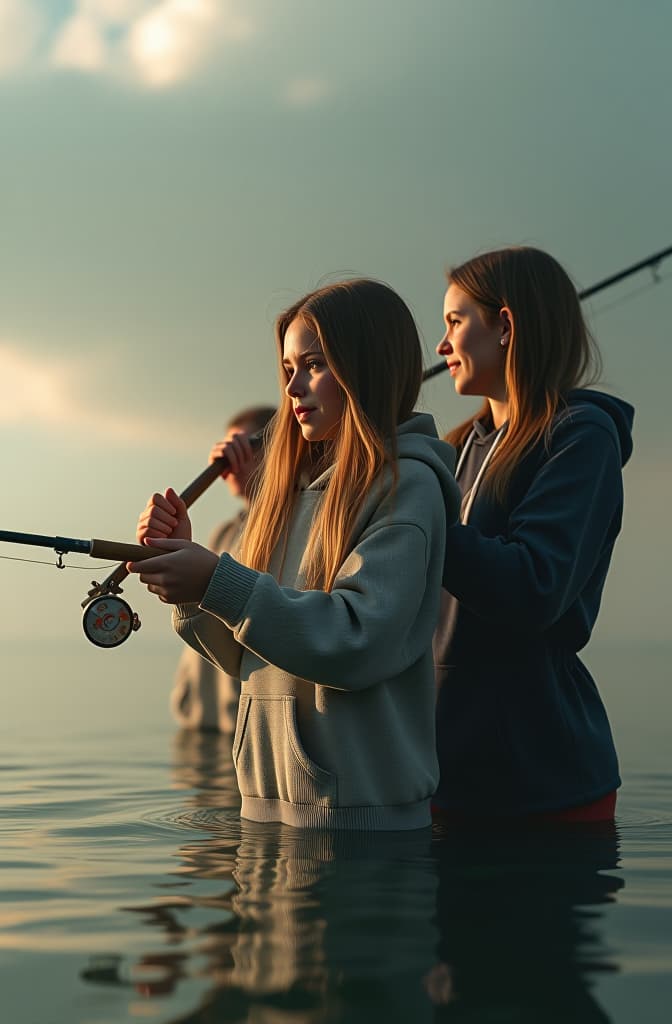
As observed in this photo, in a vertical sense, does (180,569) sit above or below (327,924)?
above

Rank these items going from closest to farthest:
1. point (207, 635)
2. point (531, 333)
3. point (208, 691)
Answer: point (207, 635), point (531, 333), point (208, 691)

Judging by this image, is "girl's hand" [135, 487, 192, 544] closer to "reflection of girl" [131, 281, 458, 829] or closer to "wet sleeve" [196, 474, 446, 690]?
"reflection of girl" [131, 281, 458, 829]

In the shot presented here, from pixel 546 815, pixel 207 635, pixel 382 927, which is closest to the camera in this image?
pixel 382 927

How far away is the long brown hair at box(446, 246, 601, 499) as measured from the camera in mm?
3490

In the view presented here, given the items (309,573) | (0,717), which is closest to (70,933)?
(309,573)

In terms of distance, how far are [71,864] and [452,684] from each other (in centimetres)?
98

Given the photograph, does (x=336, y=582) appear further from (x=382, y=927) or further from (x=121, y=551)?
(x=382, y=927)

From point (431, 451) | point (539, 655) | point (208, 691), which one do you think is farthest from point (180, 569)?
point (208, 691)

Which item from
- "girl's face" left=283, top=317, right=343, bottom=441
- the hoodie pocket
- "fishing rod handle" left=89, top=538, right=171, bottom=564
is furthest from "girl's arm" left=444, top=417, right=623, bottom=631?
"fishing rod handle" left=89, top=538, right=171, bottom=564

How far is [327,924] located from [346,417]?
1178 mm

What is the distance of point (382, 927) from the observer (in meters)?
2.33

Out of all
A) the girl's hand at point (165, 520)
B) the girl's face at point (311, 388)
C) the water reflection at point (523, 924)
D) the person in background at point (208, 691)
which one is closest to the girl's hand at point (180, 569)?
the girl's hand at point (165, 520)

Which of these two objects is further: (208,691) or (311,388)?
(208,691)

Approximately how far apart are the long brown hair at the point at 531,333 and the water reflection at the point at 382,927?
991 millimetres
